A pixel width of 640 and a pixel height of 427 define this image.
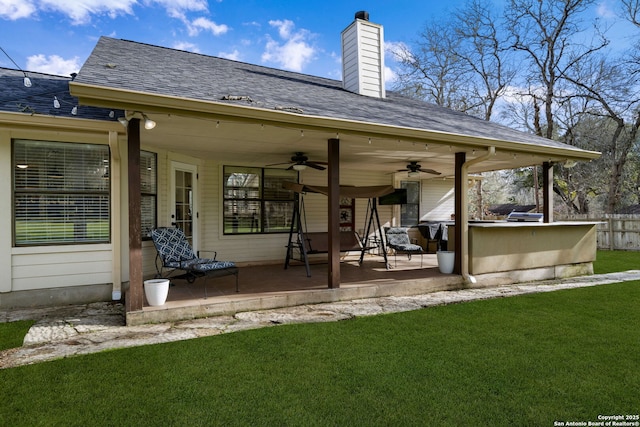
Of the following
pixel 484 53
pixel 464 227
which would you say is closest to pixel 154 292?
pixel 464 227

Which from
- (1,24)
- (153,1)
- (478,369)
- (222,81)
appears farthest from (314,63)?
(478,369)

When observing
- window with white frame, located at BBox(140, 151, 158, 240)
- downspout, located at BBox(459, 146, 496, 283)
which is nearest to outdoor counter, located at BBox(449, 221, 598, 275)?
downspout, located at BBox(459, 146, 496, 283)

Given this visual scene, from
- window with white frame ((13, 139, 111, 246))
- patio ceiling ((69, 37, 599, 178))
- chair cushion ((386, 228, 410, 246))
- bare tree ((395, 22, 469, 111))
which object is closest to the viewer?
patio ceiling ((69, 37, 599, 178))

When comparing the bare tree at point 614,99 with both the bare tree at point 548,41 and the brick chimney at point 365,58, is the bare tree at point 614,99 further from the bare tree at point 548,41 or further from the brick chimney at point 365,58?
the brick chimney at point 365,58

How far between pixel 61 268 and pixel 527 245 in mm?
7208

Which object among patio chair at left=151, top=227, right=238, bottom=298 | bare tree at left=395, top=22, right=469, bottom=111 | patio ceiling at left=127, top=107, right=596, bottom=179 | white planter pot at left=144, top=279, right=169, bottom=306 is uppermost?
bare tree at left=395, top=22, right=469, bottom=111

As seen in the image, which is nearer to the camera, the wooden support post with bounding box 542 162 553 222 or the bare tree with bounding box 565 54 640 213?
the wooden support post with bounding box 542 162 553 222

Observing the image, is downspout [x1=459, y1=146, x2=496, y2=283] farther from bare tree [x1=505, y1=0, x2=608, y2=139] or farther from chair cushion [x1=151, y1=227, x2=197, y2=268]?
bare tree [x1=505, y1=0, x2=608, y2=139]

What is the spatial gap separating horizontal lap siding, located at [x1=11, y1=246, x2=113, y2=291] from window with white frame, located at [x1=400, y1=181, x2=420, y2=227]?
7.16 m

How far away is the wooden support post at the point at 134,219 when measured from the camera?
164 inches

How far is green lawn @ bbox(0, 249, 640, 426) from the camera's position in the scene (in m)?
2.45

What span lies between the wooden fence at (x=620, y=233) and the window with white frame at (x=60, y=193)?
43.0ft

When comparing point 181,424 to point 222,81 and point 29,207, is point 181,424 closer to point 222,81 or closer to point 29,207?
point 29,207

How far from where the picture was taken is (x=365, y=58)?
8273mm
